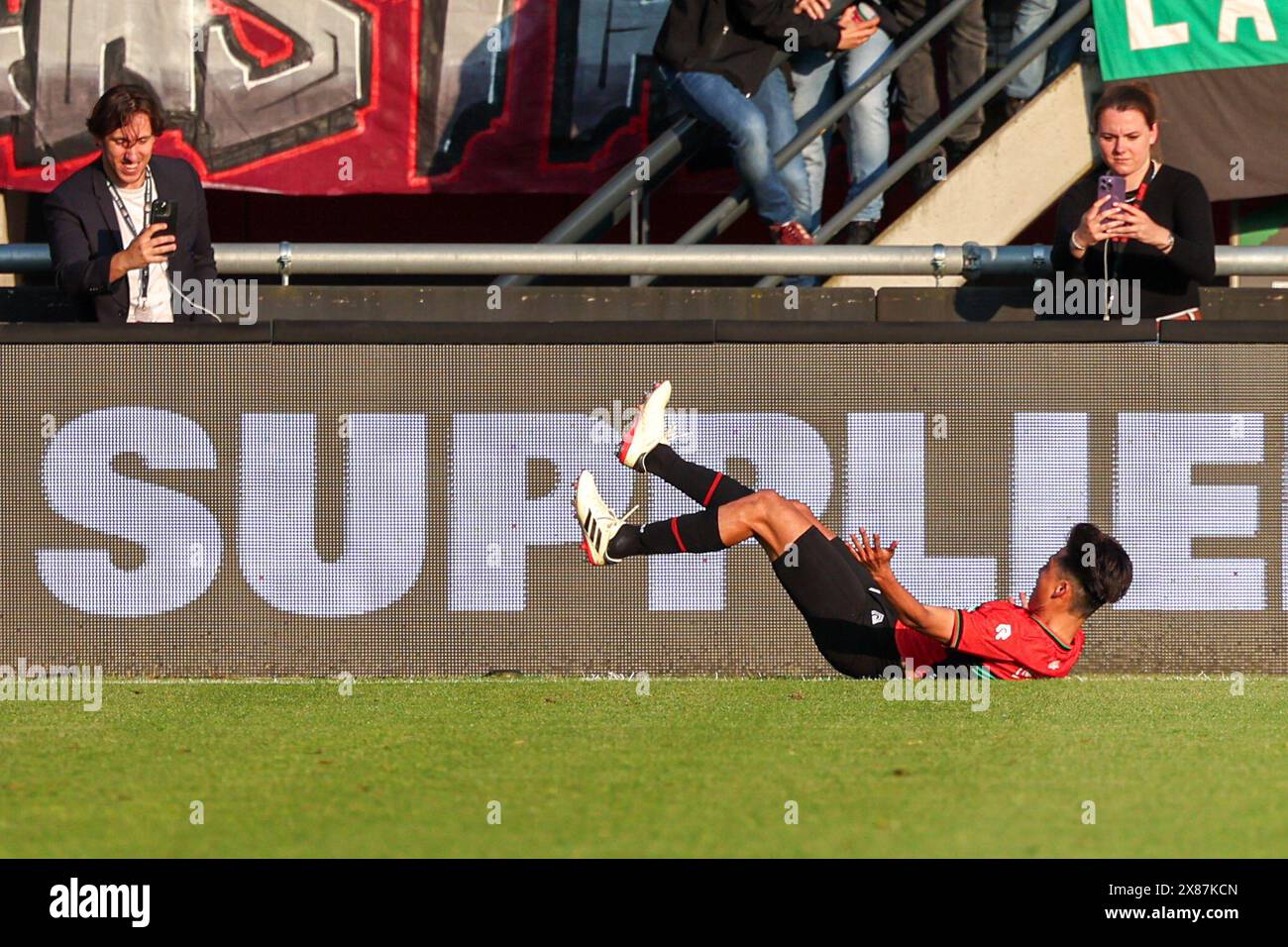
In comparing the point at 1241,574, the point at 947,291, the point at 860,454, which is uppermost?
the point at 947,291

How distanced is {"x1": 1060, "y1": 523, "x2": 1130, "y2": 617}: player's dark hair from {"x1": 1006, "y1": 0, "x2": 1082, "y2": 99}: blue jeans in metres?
3.86

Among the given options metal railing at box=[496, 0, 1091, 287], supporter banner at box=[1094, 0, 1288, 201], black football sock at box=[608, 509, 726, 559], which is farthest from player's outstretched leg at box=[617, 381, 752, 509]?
supporter banner at box=[1094, 0, 1288, 201]

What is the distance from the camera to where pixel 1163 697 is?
7.82 meters

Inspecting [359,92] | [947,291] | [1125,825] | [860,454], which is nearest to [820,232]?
[947,291]

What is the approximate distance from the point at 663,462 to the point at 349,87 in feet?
13.3

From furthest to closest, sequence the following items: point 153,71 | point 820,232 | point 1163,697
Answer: point 153,71 < point 820,232 < point 1163,697

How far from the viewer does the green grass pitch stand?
5066 mm

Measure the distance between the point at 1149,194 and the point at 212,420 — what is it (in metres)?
4.50

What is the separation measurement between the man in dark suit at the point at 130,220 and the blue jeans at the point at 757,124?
264 cm

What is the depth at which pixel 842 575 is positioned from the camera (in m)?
7.96

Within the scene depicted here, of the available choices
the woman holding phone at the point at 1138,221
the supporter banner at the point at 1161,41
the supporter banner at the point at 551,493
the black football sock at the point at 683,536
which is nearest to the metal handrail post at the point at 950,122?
the supporter banner at the point at 1161,41

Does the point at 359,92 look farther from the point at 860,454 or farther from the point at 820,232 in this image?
the point at 860,454

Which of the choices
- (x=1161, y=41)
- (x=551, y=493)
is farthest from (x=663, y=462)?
(x=1161, y=41)

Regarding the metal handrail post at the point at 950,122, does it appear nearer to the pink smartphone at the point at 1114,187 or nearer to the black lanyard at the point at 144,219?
the pink smartphone at the point at 1114,187
